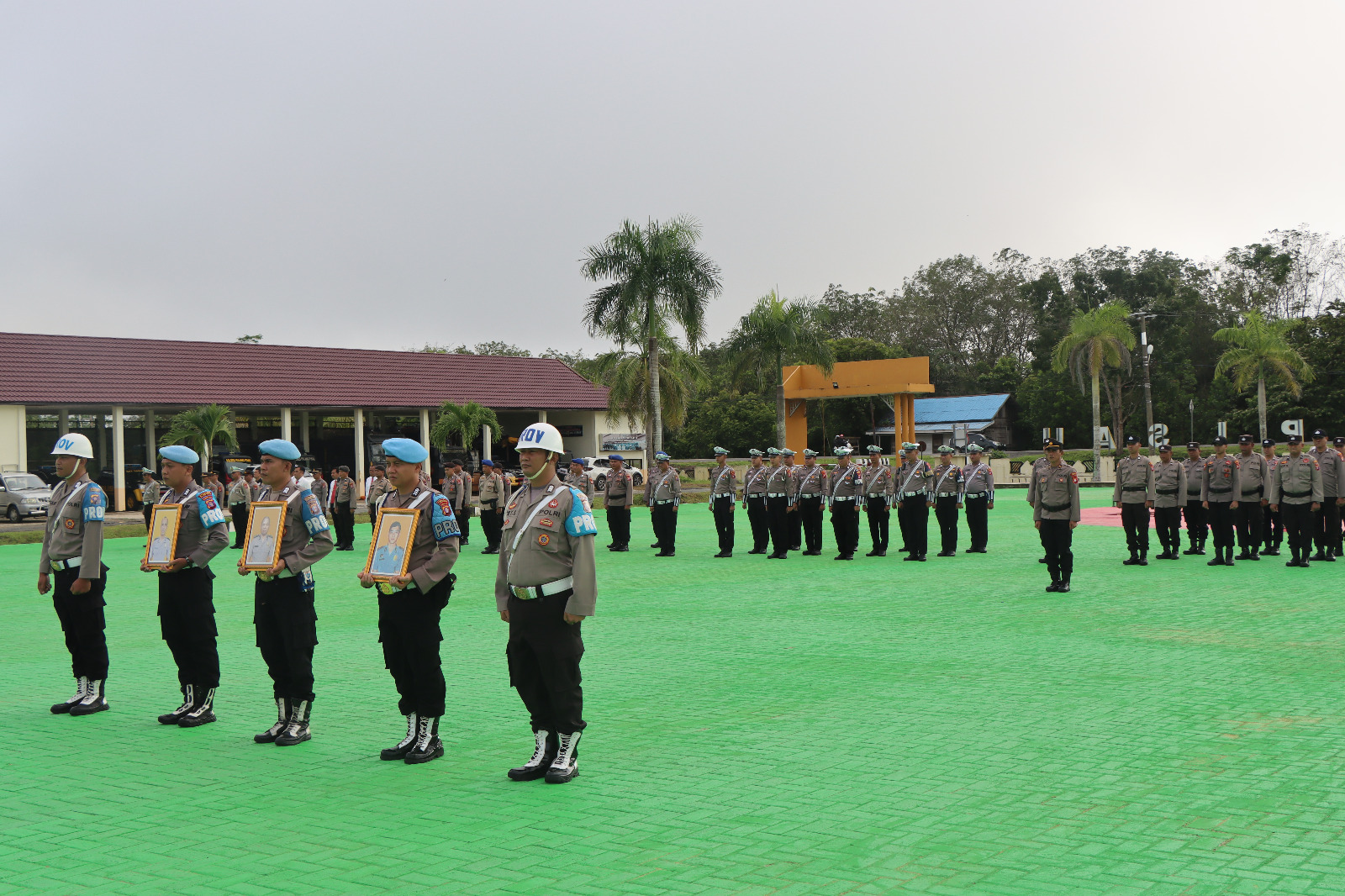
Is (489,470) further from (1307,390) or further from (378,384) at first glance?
(1307,390)

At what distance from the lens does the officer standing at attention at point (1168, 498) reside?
1703cm

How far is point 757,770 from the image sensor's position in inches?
236

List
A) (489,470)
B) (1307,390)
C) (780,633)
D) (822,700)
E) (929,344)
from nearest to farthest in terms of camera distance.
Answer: (822,700) → (780,633) → (489,470) → (1307,390) → (929,344)

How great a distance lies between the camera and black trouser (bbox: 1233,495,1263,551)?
54.3 feet

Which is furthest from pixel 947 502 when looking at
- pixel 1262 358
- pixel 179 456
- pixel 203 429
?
pixel 1262 358

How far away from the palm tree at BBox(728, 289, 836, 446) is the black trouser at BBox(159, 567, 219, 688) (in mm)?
34801

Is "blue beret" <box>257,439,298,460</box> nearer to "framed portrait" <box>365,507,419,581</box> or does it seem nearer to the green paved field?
"framed portrait" <box>365,507,419,581</box>

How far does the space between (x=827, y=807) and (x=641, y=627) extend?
6.10m

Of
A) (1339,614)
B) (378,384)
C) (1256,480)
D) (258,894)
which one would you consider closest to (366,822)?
(258,894)

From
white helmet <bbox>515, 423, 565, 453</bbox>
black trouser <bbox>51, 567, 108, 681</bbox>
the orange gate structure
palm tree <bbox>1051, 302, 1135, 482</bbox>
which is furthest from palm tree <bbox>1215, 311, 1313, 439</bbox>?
black trouser <bbox>51, 567, 108, 681</bbox>

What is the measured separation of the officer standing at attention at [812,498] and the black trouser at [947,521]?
6.29 feet

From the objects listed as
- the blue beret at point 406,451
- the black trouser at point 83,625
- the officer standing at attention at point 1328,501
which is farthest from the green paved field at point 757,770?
the officer standing at attention at point 1328,501

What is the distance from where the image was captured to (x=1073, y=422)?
201 ft

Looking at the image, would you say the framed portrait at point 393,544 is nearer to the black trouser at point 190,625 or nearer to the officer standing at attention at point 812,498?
the black trouser at point 190,625
